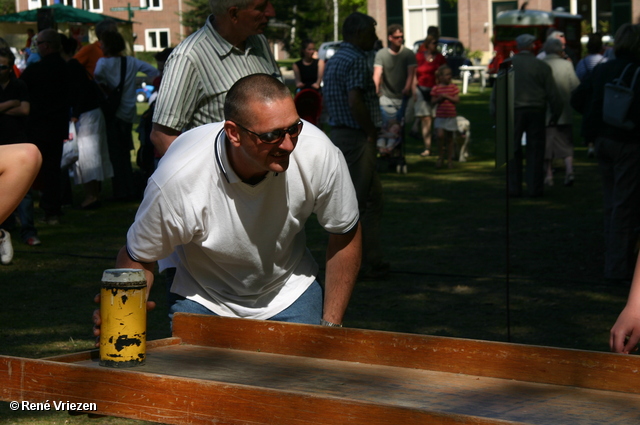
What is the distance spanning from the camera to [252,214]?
3.58 meters

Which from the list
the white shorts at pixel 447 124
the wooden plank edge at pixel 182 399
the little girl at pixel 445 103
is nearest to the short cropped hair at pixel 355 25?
the wooden plank edge at pixel 182 399

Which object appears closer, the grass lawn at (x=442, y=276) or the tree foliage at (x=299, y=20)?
the grass lawn at (x=442, y=276)

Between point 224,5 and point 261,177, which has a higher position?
point 224,5

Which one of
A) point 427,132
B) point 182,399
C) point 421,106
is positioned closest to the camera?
point 182,399

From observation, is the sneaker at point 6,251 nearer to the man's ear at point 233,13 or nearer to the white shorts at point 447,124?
the man's ear at point 233,13

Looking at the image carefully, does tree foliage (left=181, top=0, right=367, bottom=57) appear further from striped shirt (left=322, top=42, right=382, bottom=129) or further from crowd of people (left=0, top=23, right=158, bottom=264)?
striped shirt (left=322, top=42, right=382, bottom=129)

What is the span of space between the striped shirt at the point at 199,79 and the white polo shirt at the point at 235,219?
0.89m

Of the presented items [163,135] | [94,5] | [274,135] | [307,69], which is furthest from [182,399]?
[94,5]

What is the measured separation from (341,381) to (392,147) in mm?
12247

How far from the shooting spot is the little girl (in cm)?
1487

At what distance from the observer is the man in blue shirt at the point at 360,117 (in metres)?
7.60

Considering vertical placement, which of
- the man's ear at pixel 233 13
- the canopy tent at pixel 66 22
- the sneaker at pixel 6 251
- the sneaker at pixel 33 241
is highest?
the canopy tent at pixel 66 22

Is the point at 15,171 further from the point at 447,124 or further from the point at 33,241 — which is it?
the point at 447,124

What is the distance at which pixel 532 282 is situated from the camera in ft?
25.5
